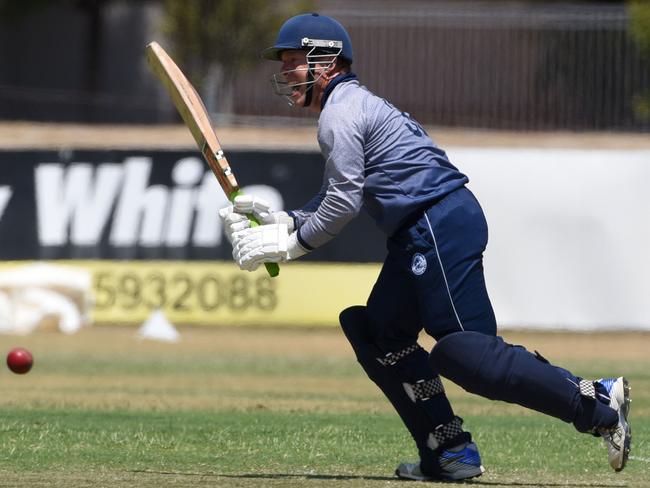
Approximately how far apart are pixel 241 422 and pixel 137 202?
834 centimetres

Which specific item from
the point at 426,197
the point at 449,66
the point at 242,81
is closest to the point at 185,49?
the point at 242,81

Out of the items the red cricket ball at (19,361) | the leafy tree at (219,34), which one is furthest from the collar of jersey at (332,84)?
the leafy tree at (219,34)

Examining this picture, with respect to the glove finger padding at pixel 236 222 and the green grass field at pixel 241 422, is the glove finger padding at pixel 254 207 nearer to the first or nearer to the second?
the glove finger padding at pixel 236 222

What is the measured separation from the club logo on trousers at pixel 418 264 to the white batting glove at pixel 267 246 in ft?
1.56

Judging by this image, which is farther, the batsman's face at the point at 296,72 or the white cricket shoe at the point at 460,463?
the white cricket shoe at the point at 460,463

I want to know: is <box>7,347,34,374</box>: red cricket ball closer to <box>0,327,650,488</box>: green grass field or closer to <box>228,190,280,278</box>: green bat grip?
<box>0,327,650,488</box>: green grass field

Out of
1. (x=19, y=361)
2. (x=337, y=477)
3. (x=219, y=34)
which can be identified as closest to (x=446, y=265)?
(x=337, y=477)

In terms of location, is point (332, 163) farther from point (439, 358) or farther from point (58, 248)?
point (58, 248)

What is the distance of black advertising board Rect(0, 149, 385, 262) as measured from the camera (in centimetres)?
1712

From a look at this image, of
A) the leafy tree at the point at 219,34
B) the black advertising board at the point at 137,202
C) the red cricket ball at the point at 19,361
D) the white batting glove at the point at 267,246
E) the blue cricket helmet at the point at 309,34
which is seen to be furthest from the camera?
the leafy tree at the point at 219,34

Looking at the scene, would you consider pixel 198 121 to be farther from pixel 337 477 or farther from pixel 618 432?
pixel 618 432

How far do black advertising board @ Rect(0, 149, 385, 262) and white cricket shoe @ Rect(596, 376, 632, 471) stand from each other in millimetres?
10414

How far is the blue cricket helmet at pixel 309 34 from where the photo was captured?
6.70 meters

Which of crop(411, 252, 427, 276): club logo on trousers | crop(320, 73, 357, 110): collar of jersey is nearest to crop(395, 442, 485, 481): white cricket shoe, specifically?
crop(411, 252, 427, 276): club logo on trousers
